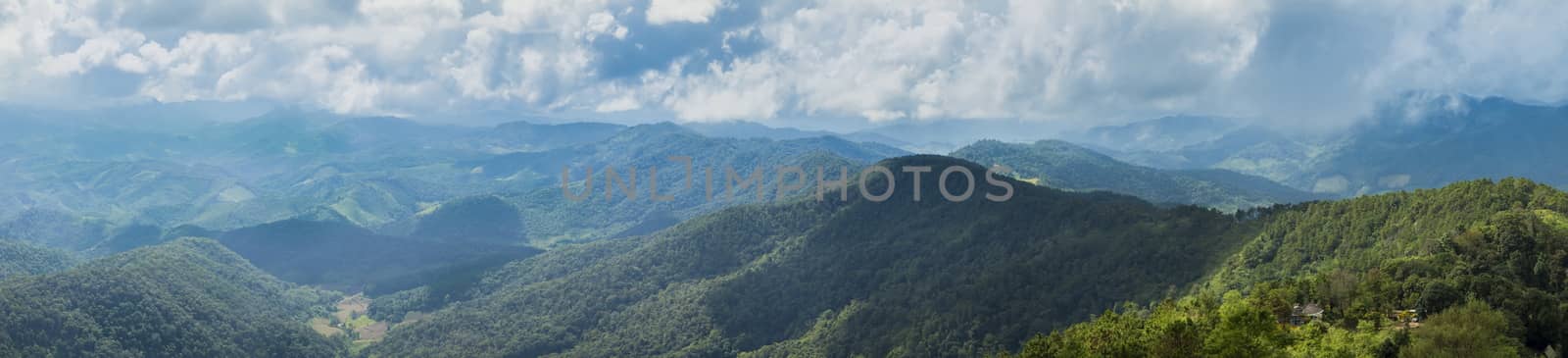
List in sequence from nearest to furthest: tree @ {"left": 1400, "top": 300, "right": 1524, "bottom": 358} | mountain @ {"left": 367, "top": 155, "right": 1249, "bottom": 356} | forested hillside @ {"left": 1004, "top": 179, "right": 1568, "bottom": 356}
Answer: tree @ {"left": 1400, "top": 300, "right": 1524, "bottom": 358} → forested hillside @ {"left": 1004, "top": 179, "right": 1568, "bottom": 356} → mountain @ {"left": 367, "top": 155, "right": 1249, "bottom": 356}

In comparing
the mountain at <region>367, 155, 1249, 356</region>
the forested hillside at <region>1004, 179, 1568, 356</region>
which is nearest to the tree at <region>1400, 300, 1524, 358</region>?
the forested hillside at <region>1004, 179, 1568, 356</region>

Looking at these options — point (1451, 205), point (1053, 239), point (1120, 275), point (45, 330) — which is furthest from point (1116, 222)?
point (45, 330)

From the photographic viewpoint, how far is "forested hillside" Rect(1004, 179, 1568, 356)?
53.0 m

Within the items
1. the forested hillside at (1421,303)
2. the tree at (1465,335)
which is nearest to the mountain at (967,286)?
the forested hillside at (1421,303)

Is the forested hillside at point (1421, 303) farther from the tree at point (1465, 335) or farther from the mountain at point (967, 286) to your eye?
the mountain at point (967, 286)

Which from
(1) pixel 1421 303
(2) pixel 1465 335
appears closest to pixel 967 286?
(1) pixel 1421 303

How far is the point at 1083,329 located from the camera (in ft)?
228

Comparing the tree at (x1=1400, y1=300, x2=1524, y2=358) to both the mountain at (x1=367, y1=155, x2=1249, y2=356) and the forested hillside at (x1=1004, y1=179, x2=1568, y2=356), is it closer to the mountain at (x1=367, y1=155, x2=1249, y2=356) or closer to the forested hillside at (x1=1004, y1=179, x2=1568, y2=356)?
the forested hillside at (x1=1004, y1=179, x2=1568, y2=356)

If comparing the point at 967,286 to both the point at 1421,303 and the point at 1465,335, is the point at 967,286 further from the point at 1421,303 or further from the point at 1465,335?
the point at 1465,335

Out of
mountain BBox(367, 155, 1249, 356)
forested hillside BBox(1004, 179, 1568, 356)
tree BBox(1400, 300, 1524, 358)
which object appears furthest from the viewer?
mountain BBox(367, 155, 1249, 356)

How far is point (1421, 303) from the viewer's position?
63.1 meters

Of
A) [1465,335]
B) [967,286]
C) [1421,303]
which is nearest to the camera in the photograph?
[1465,335]

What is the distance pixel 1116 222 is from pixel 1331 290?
3794 inches

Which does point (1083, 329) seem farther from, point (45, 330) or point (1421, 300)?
point (45, 330)
